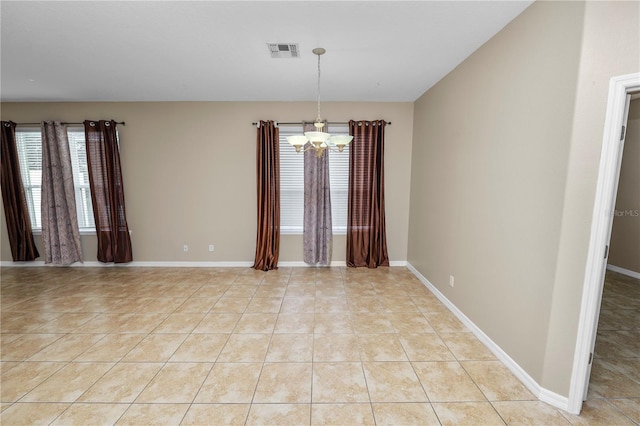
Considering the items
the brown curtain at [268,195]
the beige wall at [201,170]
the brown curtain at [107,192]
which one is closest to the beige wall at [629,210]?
the beige wall at [201,170]

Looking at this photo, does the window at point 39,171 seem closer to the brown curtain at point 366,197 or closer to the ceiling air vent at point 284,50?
the ceiling air vent at point 284,50

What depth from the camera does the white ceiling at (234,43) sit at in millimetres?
1915

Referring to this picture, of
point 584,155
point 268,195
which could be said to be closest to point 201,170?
point 268,195

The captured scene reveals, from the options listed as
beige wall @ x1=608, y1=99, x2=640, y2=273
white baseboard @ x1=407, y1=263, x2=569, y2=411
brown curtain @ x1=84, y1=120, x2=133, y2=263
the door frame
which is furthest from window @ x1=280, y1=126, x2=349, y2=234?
beige wall @ x1=608, y1=99, x2=640, y2=273

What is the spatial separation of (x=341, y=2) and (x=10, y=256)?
6.24 meters

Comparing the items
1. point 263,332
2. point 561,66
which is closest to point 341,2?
point 561,66

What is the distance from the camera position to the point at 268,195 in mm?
4203

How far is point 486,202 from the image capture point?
2318 mm

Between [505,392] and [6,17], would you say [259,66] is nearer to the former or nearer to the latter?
[6,17]

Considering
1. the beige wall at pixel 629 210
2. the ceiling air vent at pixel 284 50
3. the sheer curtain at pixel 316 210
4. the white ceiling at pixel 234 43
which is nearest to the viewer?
the white ceiling at pixel 234 43

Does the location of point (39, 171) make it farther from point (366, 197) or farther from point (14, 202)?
point (366, 197)

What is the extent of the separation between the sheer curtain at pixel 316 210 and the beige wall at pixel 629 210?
172 inches

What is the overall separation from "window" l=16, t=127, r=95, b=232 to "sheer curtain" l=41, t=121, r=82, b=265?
12 cm

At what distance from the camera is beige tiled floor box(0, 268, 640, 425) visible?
163 cm
